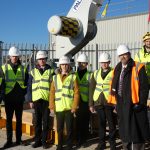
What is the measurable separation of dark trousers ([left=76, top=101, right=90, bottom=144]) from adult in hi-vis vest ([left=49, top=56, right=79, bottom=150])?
0.66 metres

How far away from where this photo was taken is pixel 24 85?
7984mm

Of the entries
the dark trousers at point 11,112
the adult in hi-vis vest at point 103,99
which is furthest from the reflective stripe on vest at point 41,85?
the adult in hi-vis vest at point 103,99

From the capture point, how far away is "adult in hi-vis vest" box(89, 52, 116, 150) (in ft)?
23.7

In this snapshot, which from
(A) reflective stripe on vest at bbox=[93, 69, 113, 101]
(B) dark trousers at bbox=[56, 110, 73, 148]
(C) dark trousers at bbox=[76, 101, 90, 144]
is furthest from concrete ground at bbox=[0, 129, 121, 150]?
(A) reflective stripe on vest at bbox=[93, 69, 113, 101]

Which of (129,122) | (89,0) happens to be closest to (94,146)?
(129,122)

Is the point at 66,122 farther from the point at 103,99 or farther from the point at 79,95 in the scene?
the point at 103,99

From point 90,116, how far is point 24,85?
5.57ft

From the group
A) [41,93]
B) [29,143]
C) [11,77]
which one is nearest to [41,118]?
[41,93]

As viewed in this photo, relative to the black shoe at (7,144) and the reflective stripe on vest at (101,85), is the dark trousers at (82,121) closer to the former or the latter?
the reflective stripe on vest at (101,85)

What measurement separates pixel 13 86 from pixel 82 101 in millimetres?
1479

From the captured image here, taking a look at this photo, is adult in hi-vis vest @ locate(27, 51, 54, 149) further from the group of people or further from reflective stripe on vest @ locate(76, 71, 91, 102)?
reflective stripe on vest @ locate(76, 71, 91, 102)

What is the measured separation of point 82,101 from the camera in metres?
7.93

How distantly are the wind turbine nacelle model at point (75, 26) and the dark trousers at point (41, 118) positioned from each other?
116 centimetres

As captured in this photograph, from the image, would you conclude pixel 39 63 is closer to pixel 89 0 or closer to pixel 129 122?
pixel 89 0
